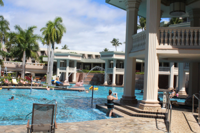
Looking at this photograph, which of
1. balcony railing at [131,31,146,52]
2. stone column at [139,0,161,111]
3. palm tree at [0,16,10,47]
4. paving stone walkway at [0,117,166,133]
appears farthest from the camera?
palm tree at [0,16,10,47]

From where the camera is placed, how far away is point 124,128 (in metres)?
7.48

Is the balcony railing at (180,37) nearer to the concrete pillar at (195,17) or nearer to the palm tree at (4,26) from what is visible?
the concrete pillar at (195,17)

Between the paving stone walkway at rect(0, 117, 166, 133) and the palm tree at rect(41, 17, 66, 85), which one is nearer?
the paving stone walkway at rect(0, 117, 166, 133)

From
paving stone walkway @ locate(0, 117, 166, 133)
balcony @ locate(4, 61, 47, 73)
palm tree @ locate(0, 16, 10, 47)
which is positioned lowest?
paving stone walkway @ locate(0, 117, 166, 133)

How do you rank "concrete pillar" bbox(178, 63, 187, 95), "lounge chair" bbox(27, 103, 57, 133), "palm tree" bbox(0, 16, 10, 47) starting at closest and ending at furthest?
"lounge chair" bbox(27, 103, 57, 133), "concrete pillar" bbox(178, 63, 187, 95), "palm tree" bbox(0, 16, 10, 47)

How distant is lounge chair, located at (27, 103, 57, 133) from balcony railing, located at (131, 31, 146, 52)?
6944 mm

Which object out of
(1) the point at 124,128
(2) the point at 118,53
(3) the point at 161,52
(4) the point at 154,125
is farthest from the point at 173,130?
(2) the point at 118,53

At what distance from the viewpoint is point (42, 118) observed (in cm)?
590

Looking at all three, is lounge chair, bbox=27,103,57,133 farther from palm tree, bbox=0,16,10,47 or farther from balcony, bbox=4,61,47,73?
balcony, bbox=4,61,47,73

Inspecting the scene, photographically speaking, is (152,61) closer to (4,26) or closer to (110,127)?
(110,127)

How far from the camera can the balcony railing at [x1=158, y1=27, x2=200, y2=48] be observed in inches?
Answer: 406

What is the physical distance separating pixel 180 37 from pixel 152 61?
1.99 meters

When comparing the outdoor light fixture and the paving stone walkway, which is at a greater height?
the outdoor light fixture

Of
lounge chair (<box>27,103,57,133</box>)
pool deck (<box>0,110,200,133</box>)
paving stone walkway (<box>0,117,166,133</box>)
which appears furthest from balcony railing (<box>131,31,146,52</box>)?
lounge chair (<box>27,103,57,133</box>)
